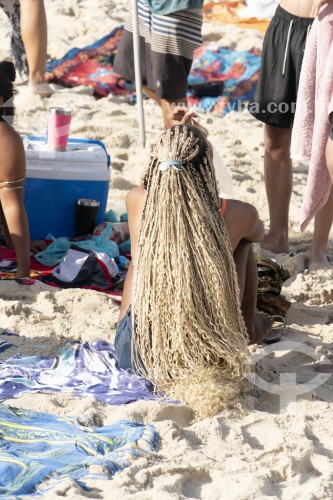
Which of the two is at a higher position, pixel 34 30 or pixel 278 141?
pixel 34 30

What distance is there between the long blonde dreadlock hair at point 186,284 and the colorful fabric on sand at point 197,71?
4038mm

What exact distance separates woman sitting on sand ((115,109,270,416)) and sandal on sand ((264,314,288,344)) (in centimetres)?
52

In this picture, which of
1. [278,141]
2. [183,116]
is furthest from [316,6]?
[278,141]

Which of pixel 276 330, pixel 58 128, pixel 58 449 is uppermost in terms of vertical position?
pixel 58 128

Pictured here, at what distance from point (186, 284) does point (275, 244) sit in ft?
5.61

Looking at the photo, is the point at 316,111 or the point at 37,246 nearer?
the point at 316,111

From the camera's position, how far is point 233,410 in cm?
281

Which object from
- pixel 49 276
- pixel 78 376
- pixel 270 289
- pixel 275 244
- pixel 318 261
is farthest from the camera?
pixel 275 244

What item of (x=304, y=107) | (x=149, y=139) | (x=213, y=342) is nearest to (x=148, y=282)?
(x=213, y=342)

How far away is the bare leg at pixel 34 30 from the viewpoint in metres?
6.38

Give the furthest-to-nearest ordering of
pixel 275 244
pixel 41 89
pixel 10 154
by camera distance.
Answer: pixel 41 89
pixel 275 244
pixel 10 154

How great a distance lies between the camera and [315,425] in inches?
109

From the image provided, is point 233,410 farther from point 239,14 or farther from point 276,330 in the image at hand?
point 239,14

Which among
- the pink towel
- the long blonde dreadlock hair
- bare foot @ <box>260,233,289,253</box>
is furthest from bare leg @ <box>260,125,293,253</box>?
the long blonde dreadlock hair
